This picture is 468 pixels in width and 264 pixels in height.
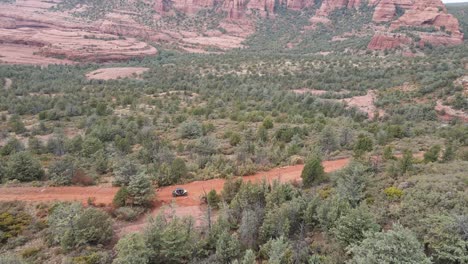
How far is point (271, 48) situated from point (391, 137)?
76.0 m

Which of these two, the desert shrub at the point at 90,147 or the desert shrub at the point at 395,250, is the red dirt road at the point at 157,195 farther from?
the desert shrub at the point at 395,250

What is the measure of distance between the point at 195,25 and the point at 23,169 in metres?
106

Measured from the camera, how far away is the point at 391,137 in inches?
1175

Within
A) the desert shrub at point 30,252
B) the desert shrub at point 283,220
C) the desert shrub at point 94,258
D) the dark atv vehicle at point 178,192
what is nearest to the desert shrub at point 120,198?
the dark atv vehicle at point 178,192

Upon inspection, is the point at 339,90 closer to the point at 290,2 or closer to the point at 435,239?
the point at 435,239

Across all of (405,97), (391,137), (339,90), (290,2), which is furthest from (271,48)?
(391,137)

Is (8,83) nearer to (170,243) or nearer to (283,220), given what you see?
(170,243)

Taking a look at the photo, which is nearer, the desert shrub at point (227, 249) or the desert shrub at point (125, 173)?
the desert shrub at point (227, 249)

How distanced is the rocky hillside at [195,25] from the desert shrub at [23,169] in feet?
222

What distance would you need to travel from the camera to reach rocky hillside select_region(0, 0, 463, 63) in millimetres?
82812

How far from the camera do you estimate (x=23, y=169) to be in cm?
2250

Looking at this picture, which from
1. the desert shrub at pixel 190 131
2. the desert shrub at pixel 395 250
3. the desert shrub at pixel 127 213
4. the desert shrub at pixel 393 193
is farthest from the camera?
the desert shrub at pixel 190 131

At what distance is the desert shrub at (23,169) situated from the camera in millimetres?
22266

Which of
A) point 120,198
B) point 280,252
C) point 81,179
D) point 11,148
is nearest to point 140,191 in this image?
point 120,198
